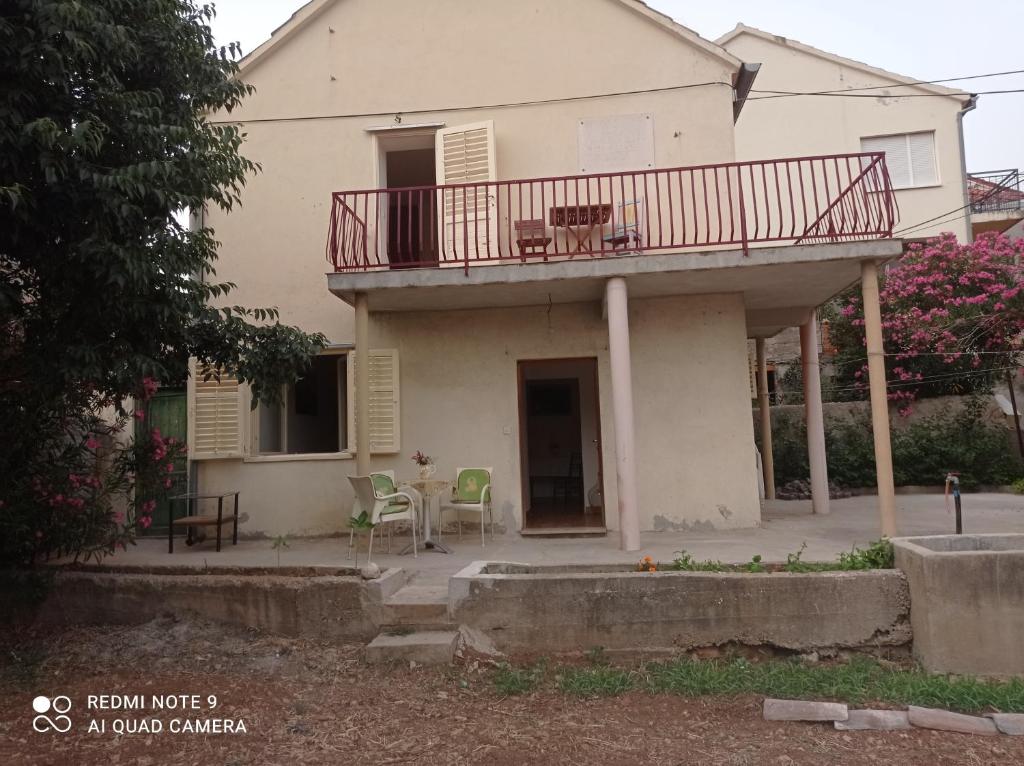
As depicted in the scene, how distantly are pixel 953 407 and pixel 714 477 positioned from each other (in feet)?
22.3

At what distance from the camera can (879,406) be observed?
613 centimetres

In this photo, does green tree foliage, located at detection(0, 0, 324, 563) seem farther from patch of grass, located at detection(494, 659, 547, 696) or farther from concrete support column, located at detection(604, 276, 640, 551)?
concrete support column, located at detection(604, 276, 640, 551)

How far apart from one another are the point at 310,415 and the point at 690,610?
677 centimetres

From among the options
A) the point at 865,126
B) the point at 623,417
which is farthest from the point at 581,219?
the point at 865,126

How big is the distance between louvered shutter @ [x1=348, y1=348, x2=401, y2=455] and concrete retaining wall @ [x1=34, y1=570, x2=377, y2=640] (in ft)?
8.69

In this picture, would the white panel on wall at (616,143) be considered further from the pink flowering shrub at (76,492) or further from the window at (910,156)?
the window at (910,156)

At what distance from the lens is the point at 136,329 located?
4551 mm

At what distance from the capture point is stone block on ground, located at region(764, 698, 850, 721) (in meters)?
3.48

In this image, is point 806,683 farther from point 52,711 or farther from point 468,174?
point 468,174

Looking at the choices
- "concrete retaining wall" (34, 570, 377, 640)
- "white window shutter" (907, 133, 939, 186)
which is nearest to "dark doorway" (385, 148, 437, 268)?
"concrete retaining wall" (34, 570, 377, 640)

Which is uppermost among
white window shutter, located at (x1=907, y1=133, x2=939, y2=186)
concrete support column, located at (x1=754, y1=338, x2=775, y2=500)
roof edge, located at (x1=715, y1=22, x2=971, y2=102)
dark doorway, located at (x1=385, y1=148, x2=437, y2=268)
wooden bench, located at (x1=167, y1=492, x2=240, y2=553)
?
roof edge, located at (x1=715, y1=22, x2=971, y2=102)

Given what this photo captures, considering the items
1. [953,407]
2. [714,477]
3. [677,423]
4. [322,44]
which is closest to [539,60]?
[322,44]

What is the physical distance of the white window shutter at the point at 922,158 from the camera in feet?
45.4

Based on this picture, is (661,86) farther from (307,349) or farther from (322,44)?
(307,349)
